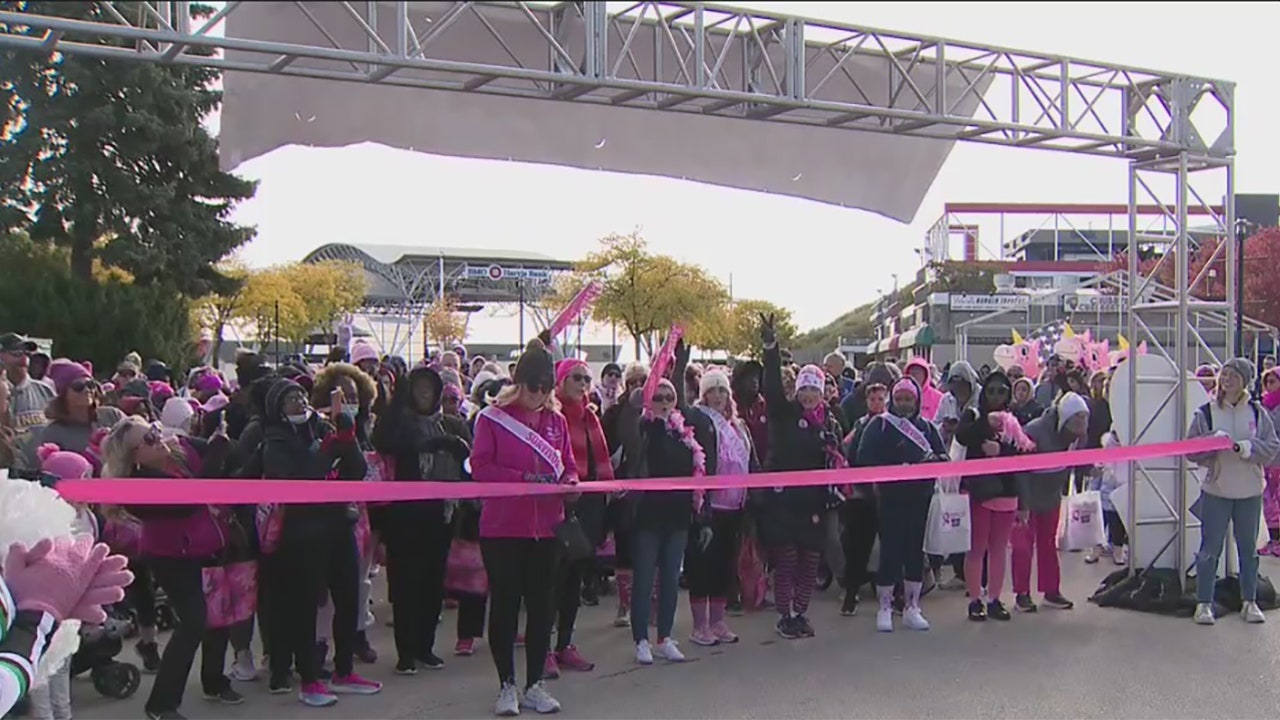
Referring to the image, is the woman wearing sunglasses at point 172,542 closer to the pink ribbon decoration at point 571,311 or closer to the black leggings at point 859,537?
the pink ribbon decoration at point 571,311

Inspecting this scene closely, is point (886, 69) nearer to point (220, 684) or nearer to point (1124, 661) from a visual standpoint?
point (1124, 661)

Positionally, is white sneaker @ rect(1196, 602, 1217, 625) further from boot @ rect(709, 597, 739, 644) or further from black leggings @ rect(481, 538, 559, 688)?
black leggings @ rect(481, 538, 559, 688)

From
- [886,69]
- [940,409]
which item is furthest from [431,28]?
[940,409]

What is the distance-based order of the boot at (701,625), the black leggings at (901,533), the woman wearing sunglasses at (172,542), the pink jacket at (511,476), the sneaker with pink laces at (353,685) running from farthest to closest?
1. the black leggings at (901,533)
2. the boot at (701,625)
3. the sneaker with pink laces at (353,685)
4. the pink jacket at (511,476)
5. the woman wearing sunglasses at (172,542)

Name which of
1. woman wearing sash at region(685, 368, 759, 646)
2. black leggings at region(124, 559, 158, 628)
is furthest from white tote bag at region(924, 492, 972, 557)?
black leggings at region(124, 559, 158, 628)

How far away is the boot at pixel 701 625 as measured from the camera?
277 inches

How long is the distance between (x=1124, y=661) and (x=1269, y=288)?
4133 cm

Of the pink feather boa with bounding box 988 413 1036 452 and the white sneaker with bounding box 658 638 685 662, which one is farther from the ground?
the pink feather boa with bounding box 988 413 1036 452

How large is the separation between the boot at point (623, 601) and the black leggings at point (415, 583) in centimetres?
147

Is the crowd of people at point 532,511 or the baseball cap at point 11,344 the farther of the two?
the baseball cap at point 11,344

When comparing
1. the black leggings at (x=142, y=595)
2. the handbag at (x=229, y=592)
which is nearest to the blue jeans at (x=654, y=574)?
the handbag at (x=229, y=592)

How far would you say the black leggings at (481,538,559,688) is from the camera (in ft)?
18.0

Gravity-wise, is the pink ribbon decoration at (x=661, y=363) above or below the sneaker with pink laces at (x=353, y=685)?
above

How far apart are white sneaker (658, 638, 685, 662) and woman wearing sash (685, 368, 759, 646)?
1.30 feet
